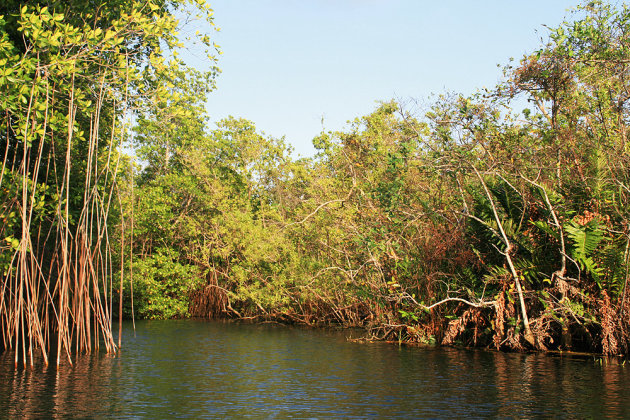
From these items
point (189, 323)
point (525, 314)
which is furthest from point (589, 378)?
point (189, 323)

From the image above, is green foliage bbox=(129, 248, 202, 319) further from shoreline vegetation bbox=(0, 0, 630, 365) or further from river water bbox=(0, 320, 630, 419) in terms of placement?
river water bbox=(0, 320, 630, 419)

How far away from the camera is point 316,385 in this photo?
1251cm

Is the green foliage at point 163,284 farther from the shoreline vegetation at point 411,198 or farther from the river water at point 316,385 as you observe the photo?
the river water at point 316,385

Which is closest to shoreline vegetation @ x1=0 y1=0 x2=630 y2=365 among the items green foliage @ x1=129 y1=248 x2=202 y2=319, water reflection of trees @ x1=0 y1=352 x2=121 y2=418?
water reflection of trees @ x1=0 y1=352 x2=121 y2=418

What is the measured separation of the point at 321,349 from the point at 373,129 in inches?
584

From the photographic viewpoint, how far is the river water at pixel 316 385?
998 centimetres

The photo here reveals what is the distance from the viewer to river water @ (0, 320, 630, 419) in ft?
32.8

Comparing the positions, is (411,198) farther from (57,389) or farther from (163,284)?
(163,284)

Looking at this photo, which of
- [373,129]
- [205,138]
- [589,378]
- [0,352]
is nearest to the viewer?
[589,378]

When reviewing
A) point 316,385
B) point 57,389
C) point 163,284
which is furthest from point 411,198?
point 163,284

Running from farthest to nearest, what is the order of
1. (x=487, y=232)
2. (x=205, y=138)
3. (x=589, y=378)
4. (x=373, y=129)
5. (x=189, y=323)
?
(x=205, y=138) < (x=373, y=129) < (x=189, y=323) < (x=487, y=232) < (x=589, y=378)

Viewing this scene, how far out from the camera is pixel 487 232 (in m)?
17.3

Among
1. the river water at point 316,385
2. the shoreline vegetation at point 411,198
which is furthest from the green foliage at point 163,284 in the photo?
the river water at point 316,385

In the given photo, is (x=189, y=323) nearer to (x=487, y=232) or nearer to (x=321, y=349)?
(x=321, y=349)
